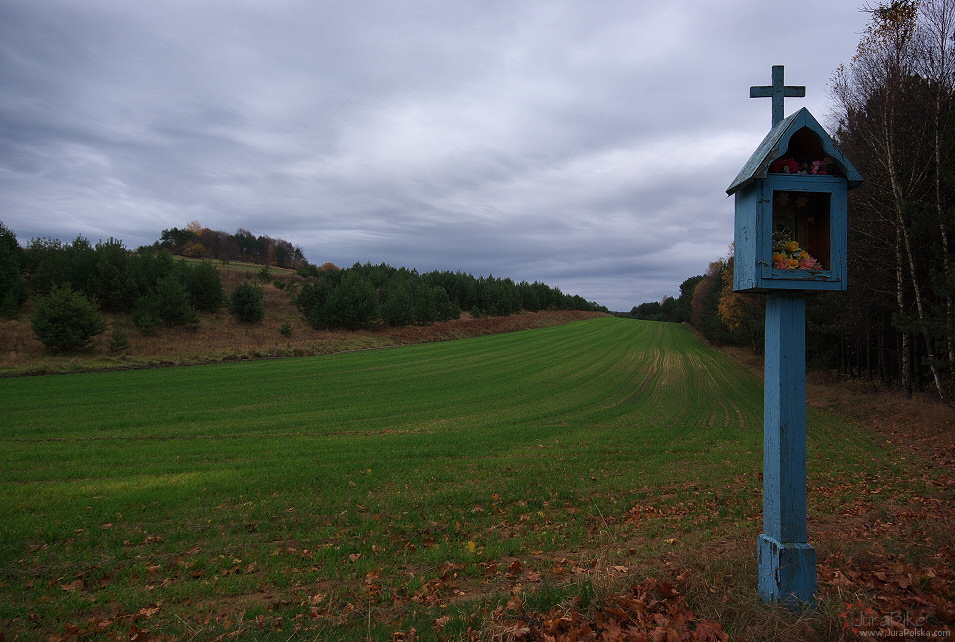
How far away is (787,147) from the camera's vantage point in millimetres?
3834

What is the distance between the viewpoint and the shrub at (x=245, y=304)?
43.9m

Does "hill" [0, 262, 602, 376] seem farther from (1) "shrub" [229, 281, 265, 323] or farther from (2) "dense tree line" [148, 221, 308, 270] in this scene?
(2) "dense tree line" [148, 221, 308, 270]

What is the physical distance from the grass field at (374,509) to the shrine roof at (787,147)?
10.7ft

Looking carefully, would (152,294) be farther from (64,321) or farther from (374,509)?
(374,509)

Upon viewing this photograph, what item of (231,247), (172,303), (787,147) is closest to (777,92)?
(787,147)

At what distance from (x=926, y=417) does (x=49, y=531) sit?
68.7 feet

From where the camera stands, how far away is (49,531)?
6.39 meters

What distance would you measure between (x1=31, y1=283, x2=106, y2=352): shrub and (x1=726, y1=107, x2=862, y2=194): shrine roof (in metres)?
37.8

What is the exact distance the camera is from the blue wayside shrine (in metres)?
3.65

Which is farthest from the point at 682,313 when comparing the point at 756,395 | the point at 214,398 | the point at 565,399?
the point at 214,398

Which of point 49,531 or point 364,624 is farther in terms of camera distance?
point 49,531

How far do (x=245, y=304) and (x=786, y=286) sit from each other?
47.3 m

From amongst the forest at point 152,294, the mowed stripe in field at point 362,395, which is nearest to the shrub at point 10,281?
the forest at point 152,294

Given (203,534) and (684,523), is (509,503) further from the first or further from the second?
(203,534)
